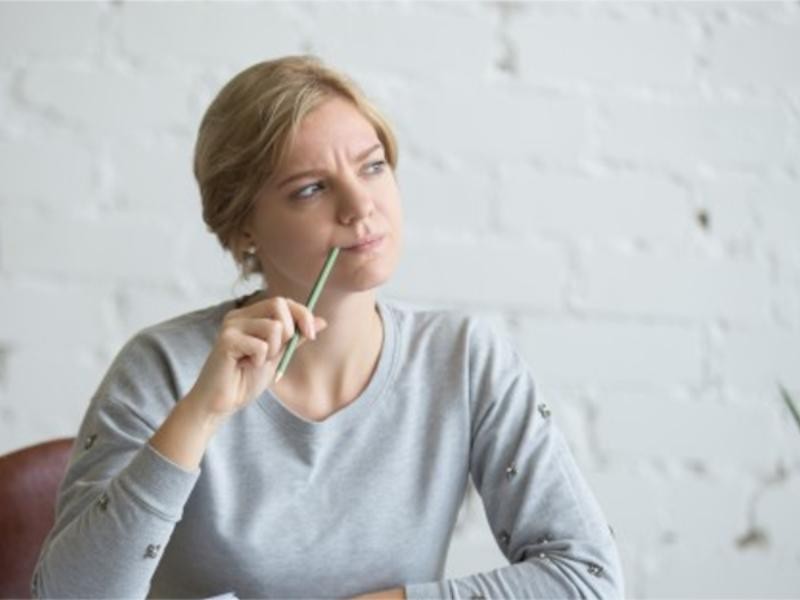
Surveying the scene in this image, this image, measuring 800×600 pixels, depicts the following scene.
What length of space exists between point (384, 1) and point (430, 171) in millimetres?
205

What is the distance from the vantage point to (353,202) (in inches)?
39.5

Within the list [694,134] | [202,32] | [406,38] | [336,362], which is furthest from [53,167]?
[694,134]

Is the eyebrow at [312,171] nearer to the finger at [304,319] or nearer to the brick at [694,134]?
the finger at [304,319]

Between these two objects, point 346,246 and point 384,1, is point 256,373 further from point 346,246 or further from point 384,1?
point 384,1

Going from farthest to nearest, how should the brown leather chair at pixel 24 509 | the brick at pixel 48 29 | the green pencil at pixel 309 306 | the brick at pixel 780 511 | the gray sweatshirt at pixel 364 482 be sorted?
the brick at pixel 780 511
the brick at pixel 48 29
the brown leather chair at pixel 24 509
the gray sweatshirt at pixel 364 482
the green pencil at pixel 309 306

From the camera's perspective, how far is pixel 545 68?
1.52 meters

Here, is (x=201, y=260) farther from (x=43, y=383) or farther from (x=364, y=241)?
(x=364, y=241)

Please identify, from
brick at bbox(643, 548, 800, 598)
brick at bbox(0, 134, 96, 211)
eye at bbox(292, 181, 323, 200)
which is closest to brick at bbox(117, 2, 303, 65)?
brick at bbox(0, 134, 96, 211)

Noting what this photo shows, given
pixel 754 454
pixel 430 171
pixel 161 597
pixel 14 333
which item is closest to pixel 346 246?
pixel 161 597

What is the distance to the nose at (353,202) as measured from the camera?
3.29 feet

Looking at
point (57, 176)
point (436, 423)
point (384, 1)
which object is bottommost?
point (436, 423)

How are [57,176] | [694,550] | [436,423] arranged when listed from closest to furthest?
[436,423] → [57,176] → [694,550]

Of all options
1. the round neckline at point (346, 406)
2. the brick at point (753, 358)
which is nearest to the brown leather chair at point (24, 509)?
the round neckline at point (346, 406)

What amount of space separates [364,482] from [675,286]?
0.61 m
